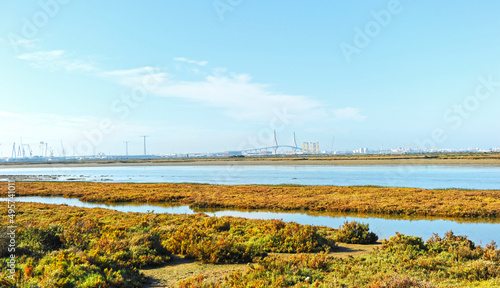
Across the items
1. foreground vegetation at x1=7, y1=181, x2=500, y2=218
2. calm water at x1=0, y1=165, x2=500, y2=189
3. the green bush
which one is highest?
the green bush

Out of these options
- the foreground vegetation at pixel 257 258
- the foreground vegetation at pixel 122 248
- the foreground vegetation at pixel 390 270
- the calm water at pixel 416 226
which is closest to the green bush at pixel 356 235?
the foreground vegetation at pixel 257 258

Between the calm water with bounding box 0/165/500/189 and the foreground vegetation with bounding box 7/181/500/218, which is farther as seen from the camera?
the calm water with bounding box 0/165/500/189

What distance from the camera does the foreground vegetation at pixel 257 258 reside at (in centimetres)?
896

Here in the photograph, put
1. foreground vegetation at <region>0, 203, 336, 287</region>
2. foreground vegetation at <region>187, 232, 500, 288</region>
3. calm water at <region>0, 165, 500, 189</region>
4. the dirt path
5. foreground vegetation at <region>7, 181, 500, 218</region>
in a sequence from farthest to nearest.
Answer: calm water at <region>0, 165, 500, 189</region>, foreground vegetation at <region>7, 181, 500, 218</region>, the dirt path, foreground vegetation at <region>0, 203, 336, 287</region>, foreground vegetation at <region>187, 232, 500, 288</region>

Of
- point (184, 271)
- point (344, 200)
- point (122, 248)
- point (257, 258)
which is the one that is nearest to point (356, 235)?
point (257, 258)

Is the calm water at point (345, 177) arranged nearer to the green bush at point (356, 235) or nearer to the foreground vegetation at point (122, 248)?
the green bush at point (356, 235)

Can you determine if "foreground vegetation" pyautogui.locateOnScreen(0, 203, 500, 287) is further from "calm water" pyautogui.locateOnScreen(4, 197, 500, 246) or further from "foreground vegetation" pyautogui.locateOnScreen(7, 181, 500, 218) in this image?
"foreground vegetation" pyautogui.locateOnScreen(7, 181, 500, 218)

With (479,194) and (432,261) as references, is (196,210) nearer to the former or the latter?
(432,261)

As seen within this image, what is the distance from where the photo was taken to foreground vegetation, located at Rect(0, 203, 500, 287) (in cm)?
896

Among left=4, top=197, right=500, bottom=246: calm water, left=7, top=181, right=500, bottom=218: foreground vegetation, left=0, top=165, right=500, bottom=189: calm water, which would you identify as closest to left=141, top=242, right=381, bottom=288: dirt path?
left=4, top=197, right=500, bottom=246: calm water

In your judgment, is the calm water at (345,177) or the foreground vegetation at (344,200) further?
the calm water at (345,177)

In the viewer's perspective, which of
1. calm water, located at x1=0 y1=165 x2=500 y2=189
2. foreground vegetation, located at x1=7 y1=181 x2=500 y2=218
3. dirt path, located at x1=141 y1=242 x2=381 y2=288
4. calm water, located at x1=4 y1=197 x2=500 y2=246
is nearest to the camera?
dirt path, located at x1=141 y1=242 x2=381 y2=288

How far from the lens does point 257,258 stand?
11969 mm

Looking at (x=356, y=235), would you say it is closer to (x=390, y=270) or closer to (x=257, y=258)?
(x=390, y=270)
